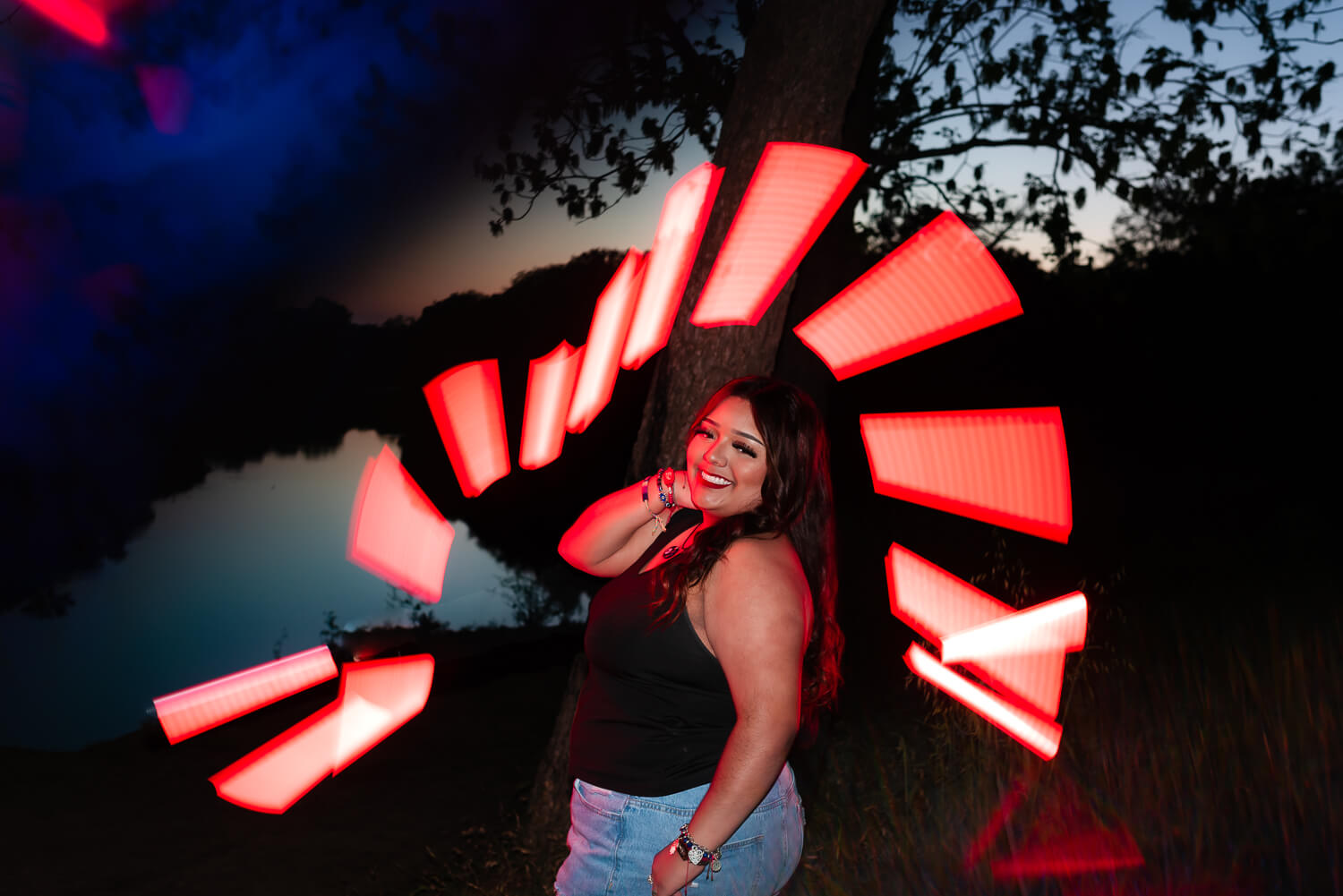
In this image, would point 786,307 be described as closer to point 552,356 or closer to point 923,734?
point 552,356

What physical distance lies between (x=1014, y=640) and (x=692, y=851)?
3.46 m

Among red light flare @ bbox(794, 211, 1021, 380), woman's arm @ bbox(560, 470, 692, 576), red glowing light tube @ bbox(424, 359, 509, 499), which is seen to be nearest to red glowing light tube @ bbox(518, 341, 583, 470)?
red glowing light tube @ bbox(424, 359, 509, 499)

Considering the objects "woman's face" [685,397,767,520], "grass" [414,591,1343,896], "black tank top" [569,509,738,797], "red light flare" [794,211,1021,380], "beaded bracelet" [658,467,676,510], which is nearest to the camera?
"black tank top" [569,509,738,797]

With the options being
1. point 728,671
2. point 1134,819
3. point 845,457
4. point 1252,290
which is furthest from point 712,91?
point 1252,290

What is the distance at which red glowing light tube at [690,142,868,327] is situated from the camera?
11.8 ft

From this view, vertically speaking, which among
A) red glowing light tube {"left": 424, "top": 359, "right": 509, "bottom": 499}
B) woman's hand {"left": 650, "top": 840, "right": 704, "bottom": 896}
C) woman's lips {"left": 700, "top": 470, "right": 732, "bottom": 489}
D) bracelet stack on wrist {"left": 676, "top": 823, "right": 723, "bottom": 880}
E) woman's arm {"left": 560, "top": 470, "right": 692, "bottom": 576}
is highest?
red glowing light tube {"left": 424, "top": 359, "right": 509, "bottom": 499}

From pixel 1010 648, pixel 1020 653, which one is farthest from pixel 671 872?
pixel 1020 653

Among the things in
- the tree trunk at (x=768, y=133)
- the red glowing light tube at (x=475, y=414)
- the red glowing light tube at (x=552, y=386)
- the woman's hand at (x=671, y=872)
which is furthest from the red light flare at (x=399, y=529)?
the woman's hand at (x=671, y=872)

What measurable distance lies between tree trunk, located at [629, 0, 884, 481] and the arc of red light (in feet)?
6.90

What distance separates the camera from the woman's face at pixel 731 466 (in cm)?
208

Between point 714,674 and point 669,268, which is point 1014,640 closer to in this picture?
point 669,268

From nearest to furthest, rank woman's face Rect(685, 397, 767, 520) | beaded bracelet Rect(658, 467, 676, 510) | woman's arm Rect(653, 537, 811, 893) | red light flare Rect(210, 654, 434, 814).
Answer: woman's arm Rect(653, 537, 811, 893)
woman's face Rect(685, 397, 767, 520)
beaded bracelet Rect(658, 467, 676, 510)
red light flare Rect(210, 654, 434, 814)

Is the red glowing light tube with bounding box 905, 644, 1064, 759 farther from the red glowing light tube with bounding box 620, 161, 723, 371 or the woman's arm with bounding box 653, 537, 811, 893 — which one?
the woman's arm with bounding box 653, 537, 811, 893

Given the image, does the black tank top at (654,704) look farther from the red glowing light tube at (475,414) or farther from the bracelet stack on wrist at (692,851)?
the red glowing light tube at (475,414)
